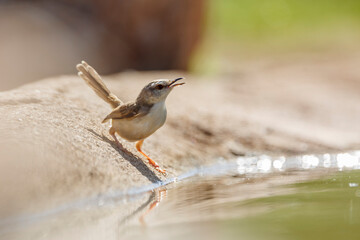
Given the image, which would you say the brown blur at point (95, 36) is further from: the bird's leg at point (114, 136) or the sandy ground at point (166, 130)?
the bird's leg at point (114, 136)

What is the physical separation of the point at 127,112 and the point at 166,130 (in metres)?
1.88

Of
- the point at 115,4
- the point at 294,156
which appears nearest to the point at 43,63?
the point at 115,4

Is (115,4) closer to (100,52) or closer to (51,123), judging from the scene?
(100,52)

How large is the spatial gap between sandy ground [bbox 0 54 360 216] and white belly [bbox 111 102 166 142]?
0.24 m

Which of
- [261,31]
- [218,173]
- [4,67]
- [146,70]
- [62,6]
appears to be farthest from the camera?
[261,31]

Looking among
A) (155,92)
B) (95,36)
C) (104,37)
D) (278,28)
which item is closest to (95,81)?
(155,92)

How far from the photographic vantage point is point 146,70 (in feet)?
45.9

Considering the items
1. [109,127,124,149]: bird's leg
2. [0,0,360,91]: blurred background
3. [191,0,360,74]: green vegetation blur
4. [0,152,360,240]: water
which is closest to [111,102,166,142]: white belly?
[109,127,124,149]: bird's leg

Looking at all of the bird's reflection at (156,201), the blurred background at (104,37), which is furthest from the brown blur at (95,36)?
the bird's reflection at (156,201)

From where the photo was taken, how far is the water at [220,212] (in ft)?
11.2

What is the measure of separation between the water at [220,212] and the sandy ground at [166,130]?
0.22 metres

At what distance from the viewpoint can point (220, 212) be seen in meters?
3.98

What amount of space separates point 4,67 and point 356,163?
7.84 metres

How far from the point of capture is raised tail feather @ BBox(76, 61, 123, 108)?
19.4ft
